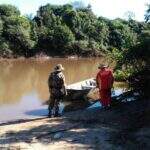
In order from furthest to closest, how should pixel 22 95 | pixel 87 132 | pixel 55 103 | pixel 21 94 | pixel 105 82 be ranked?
pixel 21 94
pixel 22 95
pixel 55 103
pixel 105 82
pixel 87 132

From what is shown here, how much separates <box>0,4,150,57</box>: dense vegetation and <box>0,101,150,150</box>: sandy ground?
129 feet

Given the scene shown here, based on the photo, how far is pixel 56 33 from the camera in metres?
59.6

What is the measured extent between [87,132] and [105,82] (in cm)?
317

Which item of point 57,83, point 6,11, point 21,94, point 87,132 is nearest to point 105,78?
point 57,83

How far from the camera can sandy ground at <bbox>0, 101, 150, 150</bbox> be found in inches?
375

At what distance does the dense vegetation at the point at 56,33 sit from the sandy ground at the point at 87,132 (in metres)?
39.4

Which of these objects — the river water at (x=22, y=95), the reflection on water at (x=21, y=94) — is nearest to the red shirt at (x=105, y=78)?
the river water at (x=22, y=95)

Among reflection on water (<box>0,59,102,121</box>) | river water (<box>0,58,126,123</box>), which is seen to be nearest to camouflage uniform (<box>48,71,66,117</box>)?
river water (<box>0,58,126,123</box>)

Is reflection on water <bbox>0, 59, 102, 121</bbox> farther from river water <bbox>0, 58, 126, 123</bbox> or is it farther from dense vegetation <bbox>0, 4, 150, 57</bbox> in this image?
dense vegetation <bbox>0, 4, 150, 57</bbox>

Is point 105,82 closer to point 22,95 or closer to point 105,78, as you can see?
point 105,78

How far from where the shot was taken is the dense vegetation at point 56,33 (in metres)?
56.1

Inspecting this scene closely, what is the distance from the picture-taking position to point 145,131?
1020 cm

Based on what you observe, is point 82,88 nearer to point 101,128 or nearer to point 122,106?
point 122,106

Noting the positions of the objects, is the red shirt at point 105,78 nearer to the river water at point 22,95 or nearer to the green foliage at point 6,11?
the river water at point 22,95
